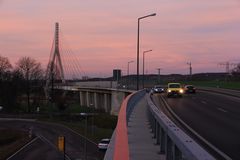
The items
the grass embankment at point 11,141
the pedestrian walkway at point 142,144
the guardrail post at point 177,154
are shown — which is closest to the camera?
the guardrail post at point 177,154

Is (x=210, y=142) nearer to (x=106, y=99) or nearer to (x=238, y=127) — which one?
(x=238, y=127)

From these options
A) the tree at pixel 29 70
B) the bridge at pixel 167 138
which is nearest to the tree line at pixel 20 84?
the tree at pixel 29 70

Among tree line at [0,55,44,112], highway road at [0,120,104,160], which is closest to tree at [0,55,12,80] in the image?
tree line at [0,55,44,112]

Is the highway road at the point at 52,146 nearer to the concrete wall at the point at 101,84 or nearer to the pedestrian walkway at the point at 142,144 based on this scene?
the concrete wall at the point at 101,84

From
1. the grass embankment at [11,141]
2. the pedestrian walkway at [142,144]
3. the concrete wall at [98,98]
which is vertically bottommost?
the grass embankment at [11,141]

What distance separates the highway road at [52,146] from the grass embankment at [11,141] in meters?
1.46

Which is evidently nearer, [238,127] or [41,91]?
[238,127]

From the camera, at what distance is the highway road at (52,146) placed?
188 feet

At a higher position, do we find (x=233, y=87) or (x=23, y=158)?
(x=233, y=87)

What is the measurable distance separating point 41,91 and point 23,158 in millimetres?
95360

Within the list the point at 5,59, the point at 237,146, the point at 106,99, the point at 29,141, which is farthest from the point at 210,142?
the point at 5,59

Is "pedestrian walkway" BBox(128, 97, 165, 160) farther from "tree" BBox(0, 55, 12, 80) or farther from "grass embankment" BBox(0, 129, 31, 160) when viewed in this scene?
"tree" BBox(0, 55, 12, 80)

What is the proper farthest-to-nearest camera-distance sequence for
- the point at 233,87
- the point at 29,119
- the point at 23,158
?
1. the point at 29,119
2. the point at 233,87
3. the point at 23,158

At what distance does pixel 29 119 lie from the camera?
344ft
